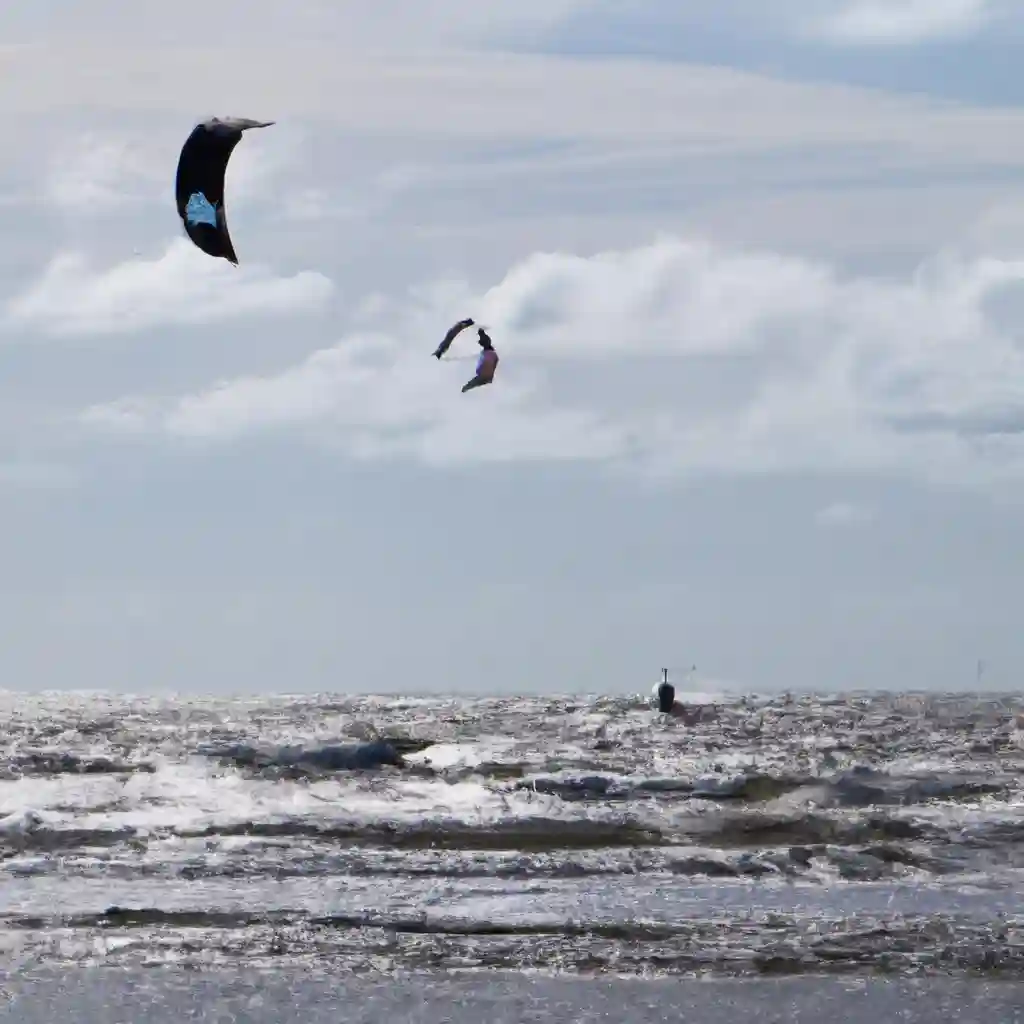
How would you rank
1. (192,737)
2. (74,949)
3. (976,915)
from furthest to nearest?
(192,737), (976,915), (74,949)

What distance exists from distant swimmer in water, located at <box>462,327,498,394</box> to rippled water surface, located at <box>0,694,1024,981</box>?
167 inches

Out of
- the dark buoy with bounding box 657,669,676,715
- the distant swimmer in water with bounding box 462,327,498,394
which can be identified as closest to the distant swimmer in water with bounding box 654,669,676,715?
the dark buoy with bounding box 657,669,676,715

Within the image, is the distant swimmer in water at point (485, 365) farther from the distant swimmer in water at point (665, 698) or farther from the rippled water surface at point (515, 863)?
the distant swimmer in water at point (665, 698)

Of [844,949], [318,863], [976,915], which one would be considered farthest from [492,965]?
[318,863]

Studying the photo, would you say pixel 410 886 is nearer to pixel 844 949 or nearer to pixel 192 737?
pixel 844 949

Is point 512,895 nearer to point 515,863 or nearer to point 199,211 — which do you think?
point 515,863

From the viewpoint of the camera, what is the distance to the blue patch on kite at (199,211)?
1254cm

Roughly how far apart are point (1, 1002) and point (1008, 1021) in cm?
630

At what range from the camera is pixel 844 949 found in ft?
40.0

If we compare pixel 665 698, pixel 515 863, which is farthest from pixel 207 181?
pixel 665 698

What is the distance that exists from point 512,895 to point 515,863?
2.27 meters

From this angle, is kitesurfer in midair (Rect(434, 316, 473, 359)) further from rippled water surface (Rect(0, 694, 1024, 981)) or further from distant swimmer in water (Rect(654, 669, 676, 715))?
distant swimmer in water (Rect(654, 669, 676, 715))

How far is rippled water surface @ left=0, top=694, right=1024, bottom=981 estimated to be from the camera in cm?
1223

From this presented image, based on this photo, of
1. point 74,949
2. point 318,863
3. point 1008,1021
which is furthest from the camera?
point 318,863
